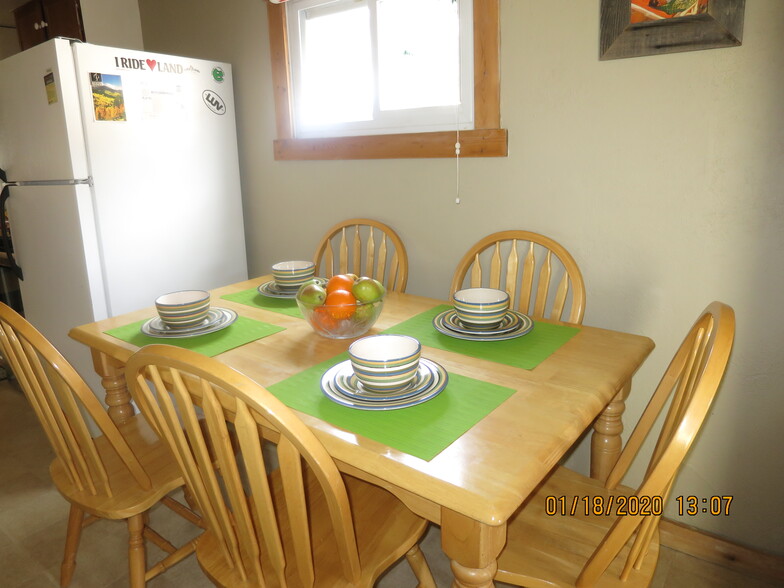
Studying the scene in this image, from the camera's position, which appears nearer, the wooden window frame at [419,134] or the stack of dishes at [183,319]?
the stack of dishes at [183,319]

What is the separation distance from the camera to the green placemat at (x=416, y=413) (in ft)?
3.03

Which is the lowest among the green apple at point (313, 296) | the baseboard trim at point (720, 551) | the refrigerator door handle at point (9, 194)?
the baseboard trim at point (720, 551)

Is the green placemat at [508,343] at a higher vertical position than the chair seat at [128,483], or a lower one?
higher

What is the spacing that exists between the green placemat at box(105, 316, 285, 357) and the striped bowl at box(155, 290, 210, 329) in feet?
0.21

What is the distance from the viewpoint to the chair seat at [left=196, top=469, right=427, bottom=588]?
1036 mm

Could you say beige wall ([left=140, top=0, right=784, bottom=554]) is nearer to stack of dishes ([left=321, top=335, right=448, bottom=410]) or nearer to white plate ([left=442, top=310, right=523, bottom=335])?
white plate ([left=442, top=310, right=523, bottom=335])

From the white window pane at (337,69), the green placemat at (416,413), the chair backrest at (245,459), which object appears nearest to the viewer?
the chair backrest at (245,459)

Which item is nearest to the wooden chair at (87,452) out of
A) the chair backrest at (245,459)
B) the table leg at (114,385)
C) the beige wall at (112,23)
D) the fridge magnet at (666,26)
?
the table leg at (114,385)

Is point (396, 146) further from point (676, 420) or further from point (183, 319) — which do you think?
point (676, 420)

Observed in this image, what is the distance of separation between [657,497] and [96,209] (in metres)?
2.08

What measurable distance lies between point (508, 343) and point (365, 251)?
3.59ft

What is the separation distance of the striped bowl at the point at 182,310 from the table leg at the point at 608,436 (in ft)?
3.52

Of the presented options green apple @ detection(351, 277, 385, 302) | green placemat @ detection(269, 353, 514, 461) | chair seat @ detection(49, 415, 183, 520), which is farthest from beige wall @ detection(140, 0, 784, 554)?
chair seat @ detection(49, 415, 183, 520)

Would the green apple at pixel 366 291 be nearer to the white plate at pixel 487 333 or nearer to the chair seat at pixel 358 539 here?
the white plate at pixel 487 333
